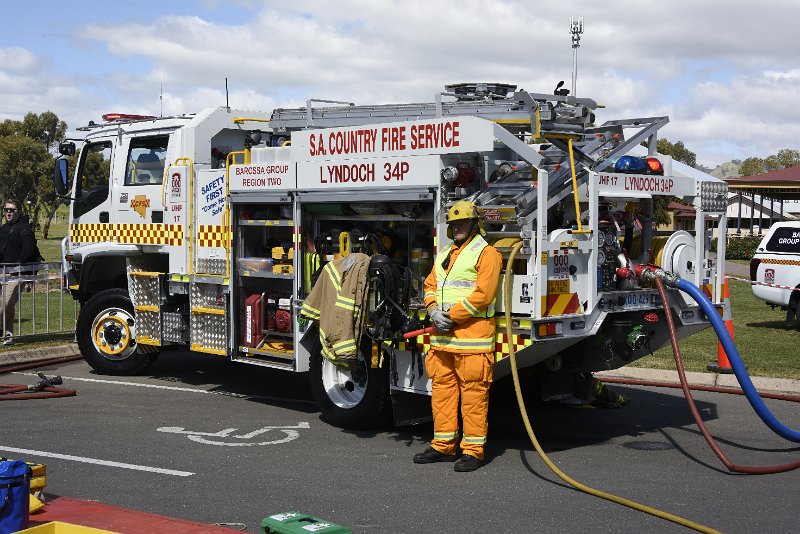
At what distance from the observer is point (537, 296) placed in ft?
23.6

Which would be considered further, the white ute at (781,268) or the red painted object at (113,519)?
the white ute at (781,268)

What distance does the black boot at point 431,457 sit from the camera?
750cm

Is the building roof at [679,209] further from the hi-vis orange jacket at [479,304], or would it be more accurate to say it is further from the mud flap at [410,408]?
the mud flap at [410,408]

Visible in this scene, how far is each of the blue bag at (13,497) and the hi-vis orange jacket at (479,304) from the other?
315cm

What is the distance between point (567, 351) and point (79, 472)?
383 centimetres

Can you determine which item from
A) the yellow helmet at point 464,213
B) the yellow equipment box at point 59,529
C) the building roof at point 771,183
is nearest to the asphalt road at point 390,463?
the yellow equipment box at point 59,529

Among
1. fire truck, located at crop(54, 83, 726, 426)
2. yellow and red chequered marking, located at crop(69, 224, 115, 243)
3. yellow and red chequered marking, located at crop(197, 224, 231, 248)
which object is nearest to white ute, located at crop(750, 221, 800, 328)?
fire truck, located at crop(54, 83, 726, 426)

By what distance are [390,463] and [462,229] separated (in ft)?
5.92

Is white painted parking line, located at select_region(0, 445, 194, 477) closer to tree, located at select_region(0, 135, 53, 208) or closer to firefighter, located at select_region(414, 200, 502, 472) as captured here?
firefighter, located at select_region(414, 200, 502, 472)

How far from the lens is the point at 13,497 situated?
16.9ft

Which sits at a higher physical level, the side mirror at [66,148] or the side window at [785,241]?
the side mirror at [66,148]

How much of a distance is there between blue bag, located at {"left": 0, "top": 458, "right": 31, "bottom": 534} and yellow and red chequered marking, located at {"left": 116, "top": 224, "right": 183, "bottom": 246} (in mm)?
5369

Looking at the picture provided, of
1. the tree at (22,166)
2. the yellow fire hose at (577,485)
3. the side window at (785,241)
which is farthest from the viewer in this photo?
the tree at (22,166)

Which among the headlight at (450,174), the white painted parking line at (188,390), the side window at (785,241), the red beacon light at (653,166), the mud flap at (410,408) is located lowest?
the white painted parking line at (188,390)
